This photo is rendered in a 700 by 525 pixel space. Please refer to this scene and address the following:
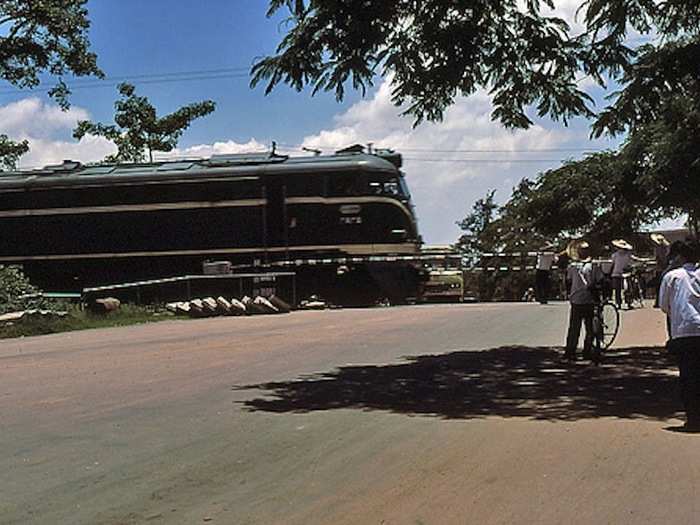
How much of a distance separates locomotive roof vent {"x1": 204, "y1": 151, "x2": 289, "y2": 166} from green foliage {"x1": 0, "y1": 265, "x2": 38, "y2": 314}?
328 inches

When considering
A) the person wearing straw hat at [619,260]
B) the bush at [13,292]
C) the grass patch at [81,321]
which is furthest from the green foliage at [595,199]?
the bush at [13,292]

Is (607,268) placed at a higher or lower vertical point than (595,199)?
lower

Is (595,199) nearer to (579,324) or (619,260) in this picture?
(619,260)

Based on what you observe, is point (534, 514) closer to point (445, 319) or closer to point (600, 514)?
point (600, 514)

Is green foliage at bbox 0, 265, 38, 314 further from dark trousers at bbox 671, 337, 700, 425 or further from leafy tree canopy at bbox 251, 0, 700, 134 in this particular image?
dark trousers at bbox 671, 337, 700, 425

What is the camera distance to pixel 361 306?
30250 mm

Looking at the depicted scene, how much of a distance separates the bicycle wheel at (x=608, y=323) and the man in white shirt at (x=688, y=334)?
16.1ft

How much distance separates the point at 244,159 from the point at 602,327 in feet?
66.0

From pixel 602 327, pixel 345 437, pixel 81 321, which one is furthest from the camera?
pixel 81 321

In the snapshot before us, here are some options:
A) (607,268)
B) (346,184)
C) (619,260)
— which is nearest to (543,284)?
(619,260)

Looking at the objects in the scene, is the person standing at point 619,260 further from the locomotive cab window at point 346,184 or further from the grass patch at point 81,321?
the grass patch at point 81,321

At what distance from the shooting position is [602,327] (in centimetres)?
1371

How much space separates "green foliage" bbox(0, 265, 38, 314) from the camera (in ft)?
77.4

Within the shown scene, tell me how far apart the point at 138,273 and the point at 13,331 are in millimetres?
10465
